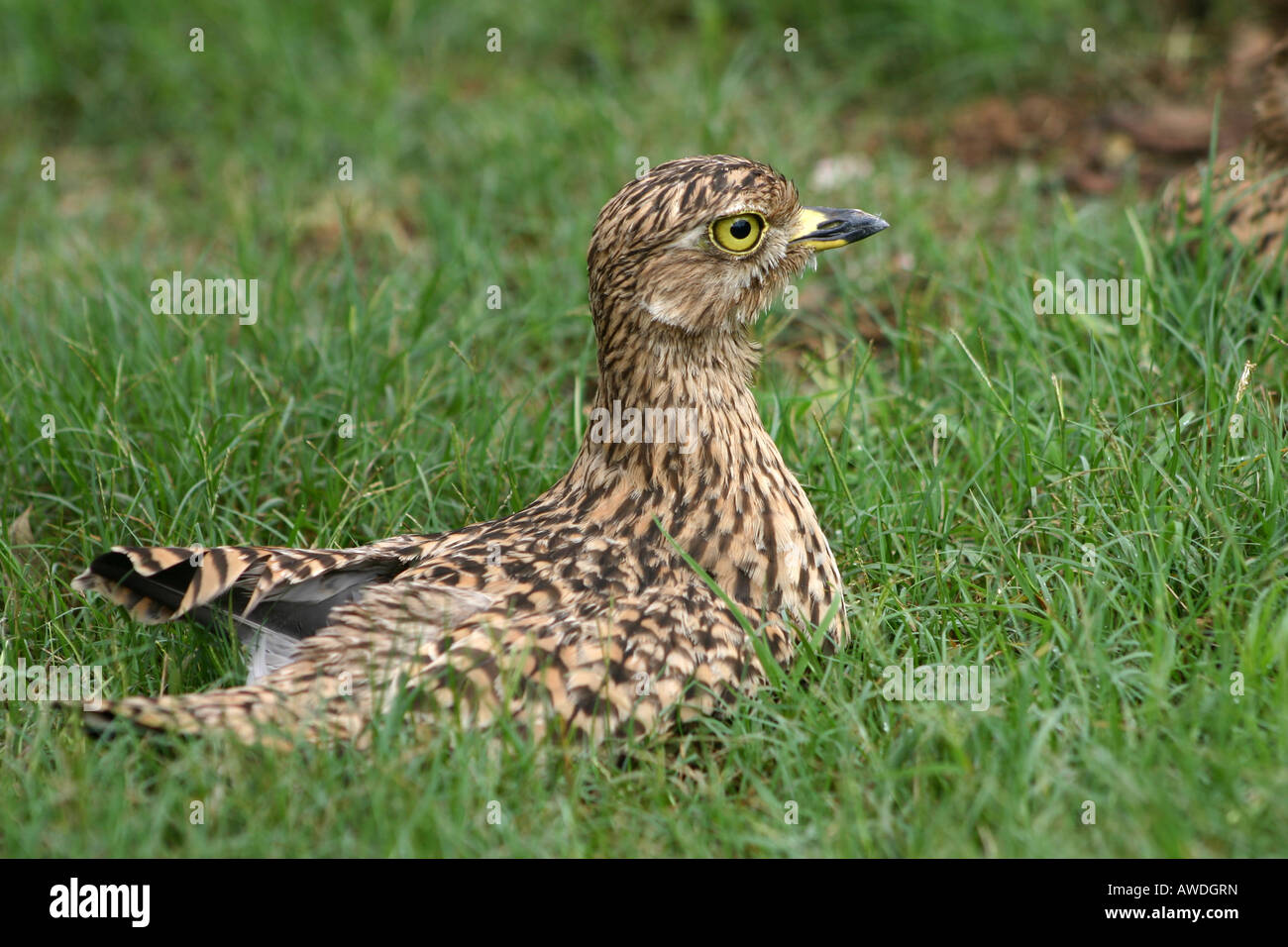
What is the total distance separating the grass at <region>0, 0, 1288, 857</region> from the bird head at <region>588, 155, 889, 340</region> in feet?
2.37

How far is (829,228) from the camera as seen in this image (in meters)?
4.10

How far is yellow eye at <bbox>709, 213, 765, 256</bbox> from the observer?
386 cm

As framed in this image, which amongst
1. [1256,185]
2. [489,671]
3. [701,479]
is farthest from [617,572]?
[1256,185]

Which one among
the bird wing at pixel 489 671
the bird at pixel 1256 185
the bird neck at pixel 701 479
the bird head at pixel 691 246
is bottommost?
the bird wing at pixel 489 671

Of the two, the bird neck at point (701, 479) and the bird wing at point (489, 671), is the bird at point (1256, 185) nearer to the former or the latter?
the bird neck at point (701, 479)

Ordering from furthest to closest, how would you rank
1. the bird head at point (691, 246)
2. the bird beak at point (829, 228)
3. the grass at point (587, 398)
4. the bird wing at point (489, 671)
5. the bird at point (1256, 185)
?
the bird at point (1256, 185), the bird beak at point (829, 228), the bird head at point (691, 246), the bird wing at point (489, 671), the grass at point (587, 398)

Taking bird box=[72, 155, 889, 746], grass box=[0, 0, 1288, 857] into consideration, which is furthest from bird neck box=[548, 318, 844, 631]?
grass box=[0, 0, 1288, 857]

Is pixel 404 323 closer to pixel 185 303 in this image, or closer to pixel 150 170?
pixel 185 303

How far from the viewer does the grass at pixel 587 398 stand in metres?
3.27

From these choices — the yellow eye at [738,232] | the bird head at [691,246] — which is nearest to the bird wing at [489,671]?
the bird head at [691,246]

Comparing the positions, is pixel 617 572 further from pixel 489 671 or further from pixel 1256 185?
pixel 1256 185

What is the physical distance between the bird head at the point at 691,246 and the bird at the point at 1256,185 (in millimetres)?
1899

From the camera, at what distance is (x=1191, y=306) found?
16.1 feet
